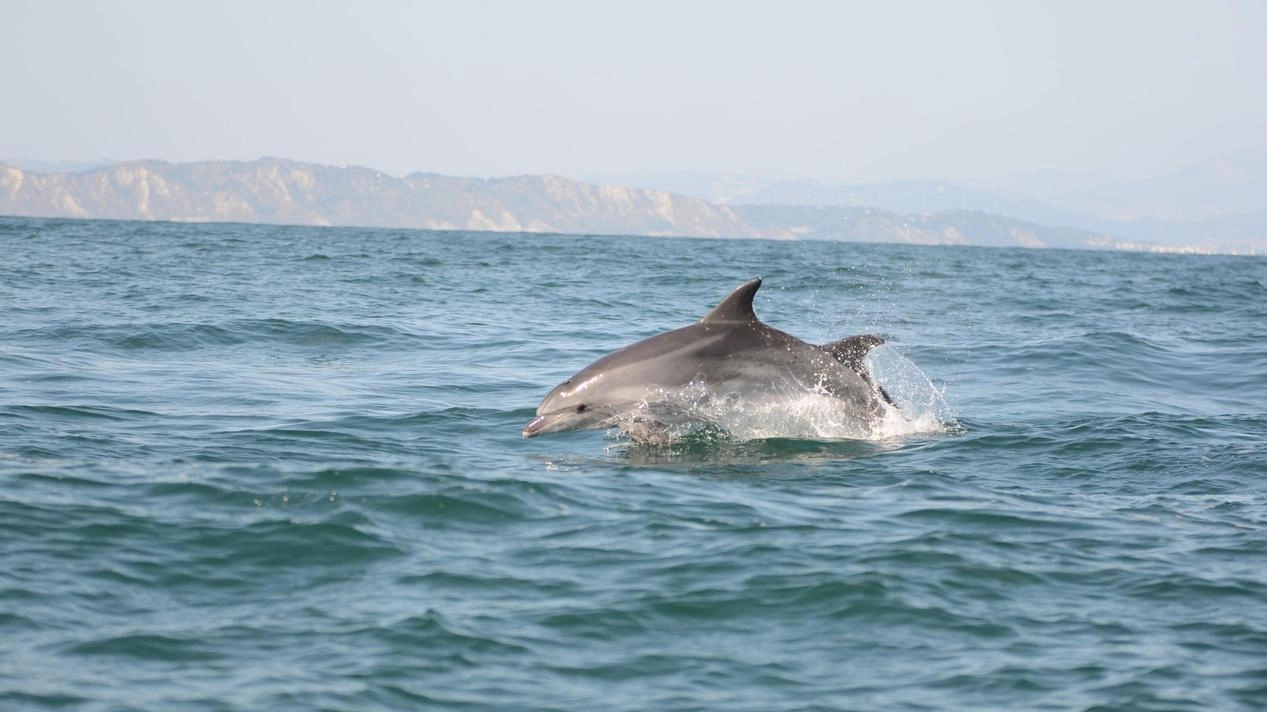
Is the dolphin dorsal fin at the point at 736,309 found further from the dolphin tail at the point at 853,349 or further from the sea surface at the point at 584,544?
the sea surface at the point at 584,544

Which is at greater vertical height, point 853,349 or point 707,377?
point 853,349

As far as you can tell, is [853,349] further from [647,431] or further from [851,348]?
[647,431]

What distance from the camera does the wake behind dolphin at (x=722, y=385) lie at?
13258mm

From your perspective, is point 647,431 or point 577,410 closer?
point 647,431

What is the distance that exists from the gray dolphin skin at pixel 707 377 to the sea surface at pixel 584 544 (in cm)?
33

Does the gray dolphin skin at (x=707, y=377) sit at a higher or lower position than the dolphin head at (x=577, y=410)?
higher

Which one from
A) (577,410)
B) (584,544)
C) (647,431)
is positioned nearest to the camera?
(584,544)

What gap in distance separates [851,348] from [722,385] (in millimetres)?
1377

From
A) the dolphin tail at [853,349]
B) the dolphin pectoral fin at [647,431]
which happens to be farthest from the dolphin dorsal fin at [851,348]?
the dolphin pectoral fin at [647,431]

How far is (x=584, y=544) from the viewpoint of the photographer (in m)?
9.23

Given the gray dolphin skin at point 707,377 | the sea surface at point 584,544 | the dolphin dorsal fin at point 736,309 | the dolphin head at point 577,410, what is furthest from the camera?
the dolphin head at point 577,410

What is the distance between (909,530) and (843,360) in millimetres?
4048

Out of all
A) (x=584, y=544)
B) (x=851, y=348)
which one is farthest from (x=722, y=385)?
(x=584, y=544)

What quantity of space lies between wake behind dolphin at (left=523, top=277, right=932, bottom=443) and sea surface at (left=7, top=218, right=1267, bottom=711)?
10.5 inches
